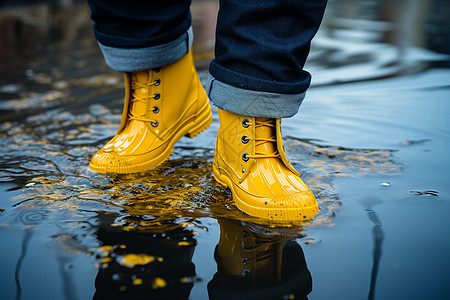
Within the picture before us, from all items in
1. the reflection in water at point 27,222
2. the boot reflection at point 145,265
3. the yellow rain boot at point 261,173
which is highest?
the yellow rain boot at point 261,173

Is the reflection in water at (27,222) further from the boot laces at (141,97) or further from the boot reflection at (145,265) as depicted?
the boot laces at (141,97)

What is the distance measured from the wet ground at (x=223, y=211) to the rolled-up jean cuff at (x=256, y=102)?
249 mm

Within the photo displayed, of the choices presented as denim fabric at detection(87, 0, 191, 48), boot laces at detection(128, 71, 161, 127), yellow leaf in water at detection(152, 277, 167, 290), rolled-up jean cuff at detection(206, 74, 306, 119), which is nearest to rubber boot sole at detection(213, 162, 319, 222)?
rolled-up jean cuff at detection(206, 74, 306, 119)

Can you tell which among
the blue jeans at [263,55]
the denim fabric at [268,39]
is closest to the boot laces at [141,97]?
the blue jeans at [263,55]

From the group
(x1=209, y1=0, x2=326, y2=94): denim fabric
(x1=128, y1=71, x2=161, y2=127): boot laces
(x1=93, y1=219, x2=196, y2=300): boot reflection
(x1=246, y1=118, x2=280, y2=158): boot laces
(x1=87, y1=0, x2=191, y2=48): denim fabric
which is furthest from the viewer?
(x1=128, y1=71, x2=161, y2=127): boot laces

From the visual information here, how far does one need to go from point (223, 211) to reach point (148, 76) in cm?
52

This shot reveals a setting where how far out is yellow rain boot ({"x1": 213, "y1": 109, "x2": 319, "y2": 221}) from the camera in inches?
42.0

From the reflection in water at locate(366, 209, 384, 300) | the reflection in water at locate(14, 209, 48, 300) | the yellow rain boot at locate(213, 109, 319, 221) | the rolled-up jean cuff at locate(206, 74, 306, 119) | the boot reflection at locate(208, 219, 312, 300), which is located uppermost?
the rolled-up jean cuff at locate(206, 74, 306, 119)

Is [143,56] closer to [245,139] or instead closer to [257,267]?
[245,139]

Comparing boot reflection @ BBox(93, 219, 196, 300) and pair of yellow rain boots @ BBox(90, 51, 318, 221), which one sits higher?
pair of yellow rain boots @ BBox(90, 51, 318, 221)

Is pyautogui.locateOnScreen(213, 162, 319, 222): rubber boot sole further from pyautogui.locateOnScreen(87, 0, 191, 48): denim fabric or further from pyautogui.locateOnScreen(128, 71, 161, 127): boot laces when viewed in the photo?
pyautogui.locateOnScreen(87, 0, 191, 48): denim fabric

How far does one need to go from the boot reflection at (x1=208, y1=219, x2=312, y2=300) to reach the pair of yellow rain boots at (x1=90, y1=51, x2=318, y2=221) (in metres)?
0.10

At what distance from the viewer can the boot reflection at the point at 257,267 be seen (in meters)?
0.82

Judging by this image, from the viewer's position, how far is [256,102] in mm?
1083
